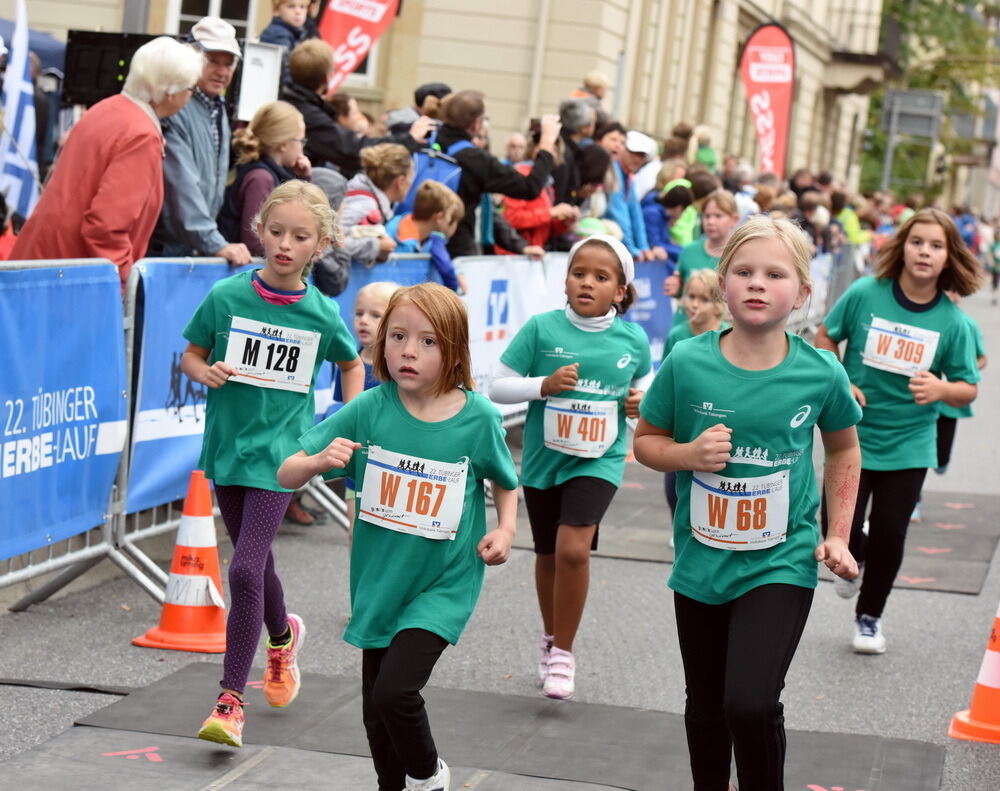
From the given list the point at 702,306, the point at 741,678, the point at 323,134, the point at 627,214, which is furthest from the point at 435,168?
the point at 741,678

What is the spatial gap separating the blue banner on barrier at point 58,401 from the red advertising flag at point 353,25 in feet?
23.9

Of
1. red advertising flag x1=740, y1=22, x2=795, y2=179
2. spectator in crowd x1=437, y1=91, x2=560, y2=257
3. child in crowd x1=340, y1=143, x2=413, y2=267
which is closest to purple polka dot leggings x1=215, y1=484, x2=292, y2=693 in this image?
child in crowd x1=340, y1=143, x2=413, y2=267

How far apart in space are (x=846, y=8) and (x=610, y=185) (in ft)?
131

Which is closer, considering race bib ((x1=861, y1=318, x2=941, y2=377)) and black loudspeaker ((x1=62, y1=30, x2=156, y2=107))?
race bib ((x1=861, y1=318, x2=941, y2=377))

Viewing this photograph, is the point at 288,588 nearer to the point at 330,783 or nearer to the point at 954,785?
the point at 330,783

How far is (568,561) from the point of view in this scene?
20.8 feet

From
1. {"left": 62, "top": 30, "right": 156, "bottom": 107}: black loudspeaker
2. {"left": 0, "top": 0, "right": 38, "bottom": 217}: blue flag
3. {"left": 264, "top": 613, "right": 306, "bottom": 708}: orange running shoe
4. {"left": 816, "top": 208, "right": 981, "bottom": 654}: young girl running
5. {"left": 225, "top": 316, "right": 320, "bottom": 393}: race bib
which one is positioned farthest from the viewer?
{"left": 62, "top": 30, "right": 156, "bottom": 107}: black loudspeaker

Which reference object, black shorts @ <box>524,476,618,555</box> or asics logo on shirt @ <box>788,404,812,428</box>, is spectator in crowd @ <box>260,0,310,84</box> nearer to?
black shorts @ <box>524,476,618,555</box>

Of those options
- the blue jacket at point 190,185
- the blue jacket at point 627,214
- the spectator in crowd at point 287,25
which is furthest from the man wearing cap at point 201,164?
the blue jacket at point 627,214

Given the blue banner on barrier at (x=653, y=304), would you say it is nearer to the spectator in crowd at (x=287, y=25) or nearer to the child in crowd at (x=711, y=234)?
the child in crowd at (x=711, y=234)

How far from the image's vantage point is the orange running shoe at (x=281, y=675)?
5.78m

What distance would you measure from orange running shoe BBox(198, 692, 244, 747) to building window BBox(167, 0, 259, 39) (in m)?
17.5

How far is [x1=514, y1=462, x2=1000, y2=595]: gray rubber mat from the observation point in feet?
30.4

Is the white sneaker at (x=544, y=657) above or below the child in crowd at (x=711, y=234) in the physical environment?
below
